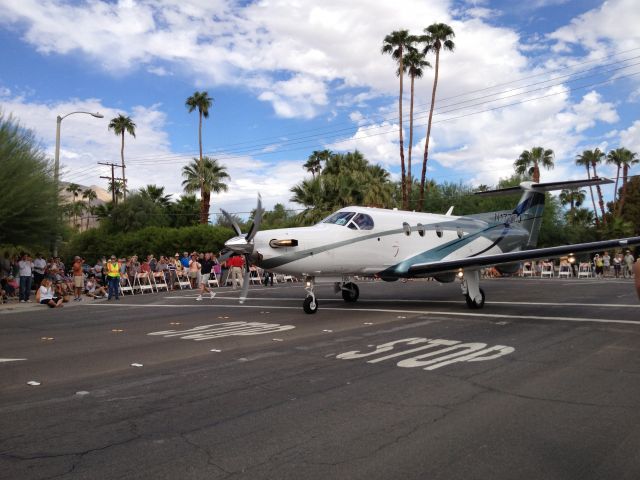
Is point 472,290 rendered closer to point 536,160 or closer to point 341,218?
point 341,218

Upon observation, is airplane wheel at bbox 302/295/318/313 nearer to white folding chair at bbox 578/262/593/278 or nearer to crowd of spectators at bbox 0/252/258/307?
crowd of spectators at bbox 0/252/258/307

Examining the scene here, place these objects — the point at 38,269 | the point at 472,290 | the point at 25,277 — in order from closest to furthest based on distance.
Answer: the point at 472,290 → the point at 25,277 → the point at 38,269

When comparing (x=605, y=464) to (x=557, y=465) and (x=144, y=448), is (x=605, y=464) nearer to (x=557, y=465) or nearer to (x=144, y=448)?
(x=557, y=465)

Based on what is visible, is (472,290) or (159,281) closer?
(472,290)

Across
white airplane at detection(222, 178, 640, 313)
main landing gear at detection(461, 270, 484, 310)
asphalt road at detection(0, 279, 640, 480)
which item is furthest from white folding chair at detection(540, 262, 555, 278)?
asphalt road at detection(0, 279, 640, 480)

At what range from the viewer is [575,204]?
68188 millimetres

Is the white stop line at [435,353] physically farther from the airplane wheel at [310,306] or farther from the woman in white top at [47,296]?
the woman in white top at [47,296]

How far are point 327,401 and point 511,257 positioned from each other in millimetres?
9310

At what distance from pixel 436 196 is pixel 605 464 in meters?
46.4

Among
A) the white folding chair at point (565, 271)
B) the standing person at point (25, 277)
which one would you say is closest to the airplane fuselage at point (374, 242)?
the standing person at point (25, 277)

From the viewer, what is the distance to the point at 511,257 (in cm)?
1341

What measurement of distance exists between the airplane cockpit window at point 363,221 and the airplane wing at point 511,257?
1.83 meters

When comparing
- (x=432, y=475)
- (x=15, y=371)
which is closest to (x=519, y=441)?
(x=432, y=475)

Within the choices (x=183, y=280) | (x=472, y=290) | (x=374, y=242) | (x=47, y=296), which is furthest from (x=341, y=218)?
(x=183, y=280)
